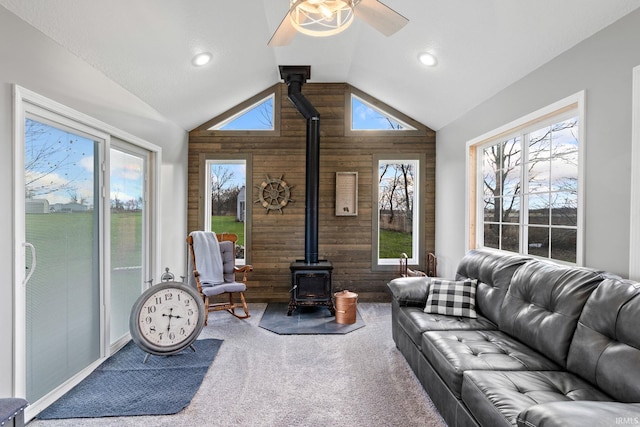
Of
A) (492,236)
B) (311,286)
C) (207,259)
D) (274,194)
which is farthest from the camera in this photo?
(274,194)

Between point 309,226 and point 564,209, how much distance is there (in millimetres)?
2782

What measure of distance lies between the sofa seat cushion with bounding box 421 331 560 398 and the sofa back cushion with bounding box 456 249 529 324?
0.25m

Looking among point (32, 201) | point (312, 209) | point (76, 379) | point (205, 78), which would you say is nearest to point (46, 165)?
point (32, 201)

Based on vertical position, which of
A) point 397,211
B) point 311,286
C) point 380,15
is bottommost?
point 311,286

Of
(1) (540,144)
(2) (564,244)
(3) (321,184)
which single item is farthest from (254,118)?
(2) (564,244)

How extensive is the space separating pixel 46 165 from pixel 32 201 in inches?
10.7

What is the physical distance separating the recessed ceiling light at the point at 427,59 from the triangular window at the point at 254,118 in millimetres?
2312

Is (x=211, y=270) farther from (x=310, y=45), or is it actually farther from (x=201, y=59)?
(x=310, y=45)

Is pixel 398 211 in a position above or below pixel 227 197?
below

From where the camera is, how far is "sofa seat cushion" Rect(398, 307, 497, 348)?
2.57 metres

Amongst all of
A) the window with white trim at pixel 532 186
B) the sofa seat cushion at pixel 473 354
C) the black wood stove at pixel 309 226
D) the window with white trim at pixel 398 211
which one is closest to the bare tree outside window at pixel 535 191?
the window with white trim at pixel 532 186

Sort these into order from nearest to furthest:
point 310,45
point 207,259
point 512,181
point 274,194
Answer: point 512,181
point 310,45
point 207,259
point 274,194

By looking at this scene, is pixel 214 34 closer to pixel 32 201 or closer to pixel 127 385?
pixel 32 201

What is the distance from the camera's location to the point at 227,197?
5.07 metres
